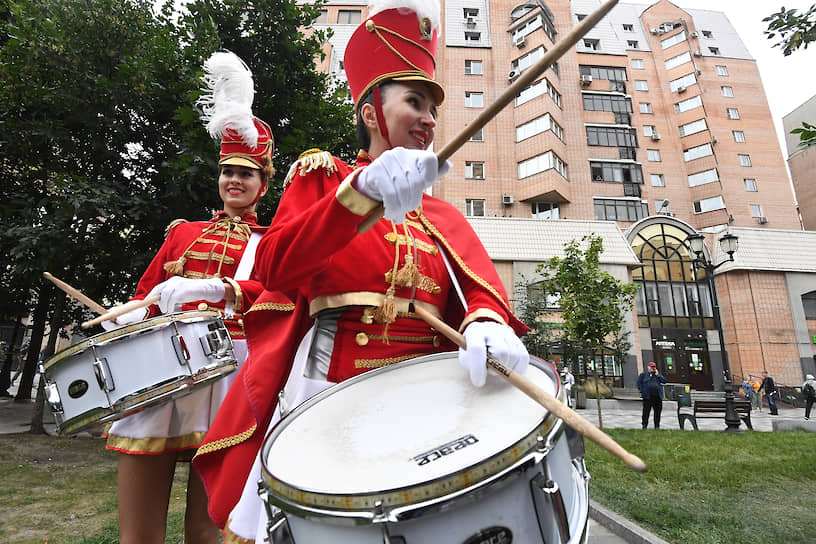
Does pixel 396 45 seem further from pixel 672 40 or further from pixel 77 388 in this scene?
pixel 672 40

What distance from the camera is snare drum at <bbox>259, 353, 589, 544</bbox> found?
0.92 metres

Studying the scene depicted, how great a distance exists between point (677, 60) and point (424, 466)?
4504cm

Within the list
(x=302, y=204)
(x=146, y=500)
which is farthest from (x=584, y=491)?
(x=146, y=500)

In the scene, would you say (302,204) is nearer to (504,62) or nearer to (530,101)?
(530,101)

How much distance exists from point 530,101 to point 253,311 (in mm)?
29343

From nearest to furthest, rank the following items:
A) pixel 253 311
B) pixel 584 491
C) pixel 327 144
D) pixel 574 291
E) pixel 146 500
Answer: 1. pixel 584 491
2. pixel 253 311
3. pixel 146 500
4. pixel 327 144
5. pixel 574 291

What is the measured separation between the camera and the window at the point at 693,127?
3281 cm

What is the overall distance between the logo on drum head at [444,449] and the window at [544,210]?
27494 mm

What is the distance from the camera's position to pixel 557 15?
102 ft

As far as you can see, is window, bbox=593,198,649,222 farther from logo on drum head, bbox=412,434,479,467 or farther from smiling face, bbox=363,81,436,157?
logo on drum head, bbox=412,434,479,467

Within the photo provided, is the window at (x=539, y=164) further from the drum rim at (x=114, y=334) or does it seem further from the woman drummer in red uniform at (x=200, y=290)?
the drum rim at (x=114, y=334)

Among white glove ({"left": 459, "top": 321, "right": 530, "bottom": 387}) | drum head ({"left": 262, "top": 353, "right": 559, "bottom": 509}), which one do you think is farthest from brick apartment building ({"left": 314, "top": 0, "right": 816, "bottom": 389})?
drum head ({"left": 262, "top": 353, "right": 559, "bottom": 509})

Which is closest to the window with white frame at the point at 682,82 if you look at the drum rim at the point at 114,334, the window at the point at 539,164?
the window at the point at 539,164

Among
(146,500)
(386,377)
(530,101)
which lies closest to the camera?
(386,377)
